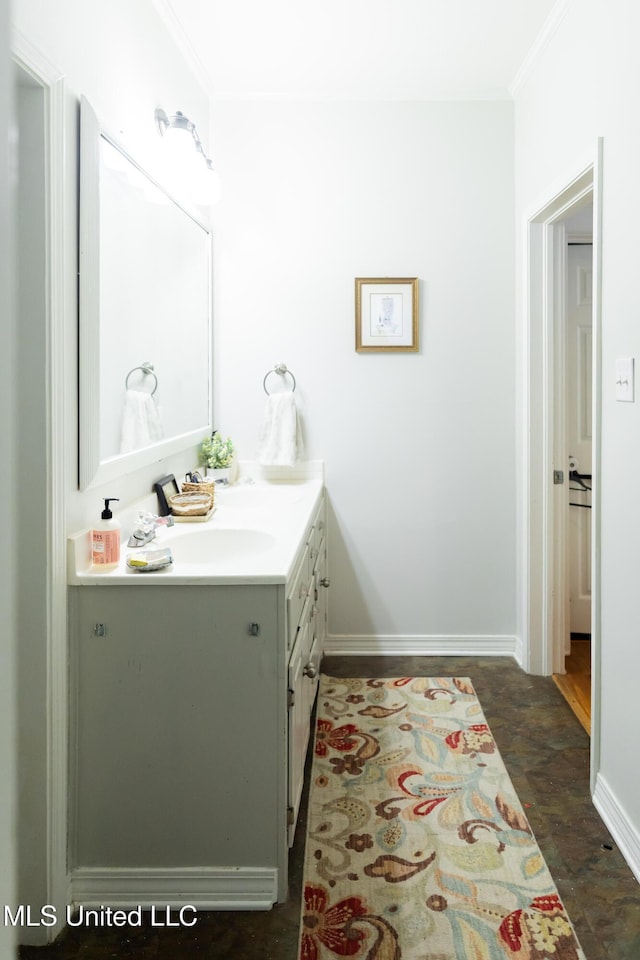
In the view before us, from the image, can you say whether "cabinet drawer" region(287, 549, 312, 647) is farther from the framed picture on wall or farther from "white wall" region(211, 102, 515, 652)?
the framed picture on wall

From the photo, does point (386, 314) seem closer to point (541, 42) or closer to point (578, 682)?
point (541, 42)

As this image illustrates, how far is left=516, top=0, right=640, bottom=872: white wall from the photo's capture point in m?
1.88

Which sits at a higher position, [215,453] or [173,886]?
[215,453]

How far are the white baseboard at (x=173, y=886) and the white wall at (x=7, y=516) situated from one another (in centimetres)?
150

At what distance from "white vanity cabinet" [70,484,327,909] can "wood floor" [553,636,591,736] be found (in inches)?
56.8

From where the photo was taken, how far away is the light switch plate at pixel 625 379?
1874mm

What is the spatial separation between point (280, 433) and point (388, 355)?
0.63 meters

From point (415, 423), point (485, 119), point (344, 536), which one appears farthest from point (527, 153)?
point (344, 536)

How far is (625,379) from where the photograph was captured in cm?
191

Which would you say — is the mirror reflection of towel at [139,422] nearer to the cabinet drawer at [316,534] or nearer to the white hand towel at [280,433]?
the cabinet drawer at [316,534]

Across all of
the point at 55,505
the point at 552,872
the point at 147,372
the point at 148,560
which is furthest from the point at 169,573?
the point at 552,872

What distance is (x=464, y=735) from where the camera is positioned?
2.62 meters

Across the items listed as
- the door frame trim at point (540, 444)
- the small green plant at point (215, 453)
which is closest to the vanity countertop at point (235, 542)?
the small green plant at point (215, 453)

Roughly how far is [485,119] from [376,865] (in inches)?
120
